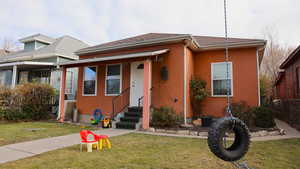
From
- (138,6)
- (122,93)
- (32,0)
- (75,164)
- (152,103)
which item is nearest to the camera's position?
(75,164)

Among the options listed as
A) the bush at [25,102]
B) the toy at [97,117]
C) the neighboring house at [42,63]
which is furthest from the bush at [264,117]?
the neighboring house at [42,63]

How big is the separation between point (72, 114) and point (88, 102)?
137 cm

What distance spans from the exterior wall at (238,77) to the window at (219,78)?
0.18 metres

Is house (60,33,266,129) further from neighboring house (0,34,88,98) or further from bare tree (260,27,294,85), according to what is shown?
bare tree (260,27,294,85)

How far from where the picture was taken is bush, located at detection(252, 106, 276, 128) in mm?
6637

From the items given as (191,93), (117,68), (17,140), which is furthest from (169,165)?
(117,68)

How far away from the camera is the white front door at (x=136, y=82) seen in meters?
8.35

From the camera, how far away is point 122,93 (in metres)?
8.60

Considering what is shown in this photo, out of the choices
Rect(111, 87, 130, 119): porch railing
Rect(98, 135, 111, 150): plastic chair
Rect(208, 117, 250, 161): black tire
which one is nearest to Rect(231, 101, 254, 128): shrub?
Rect(208, 117, 250, 161): black tire

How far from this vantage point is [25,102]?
920 centimetres

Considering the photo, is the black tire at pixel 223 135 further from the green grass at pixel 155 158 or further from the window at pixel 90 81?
the window at pixel 90 81

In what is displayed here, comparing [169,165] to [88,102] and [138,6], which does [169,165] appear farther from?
[138,6]

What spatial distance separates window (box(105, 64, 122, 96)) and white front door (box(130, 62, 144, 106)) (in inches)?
30.9

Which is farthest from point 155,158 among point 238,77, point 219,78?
point 238,77
